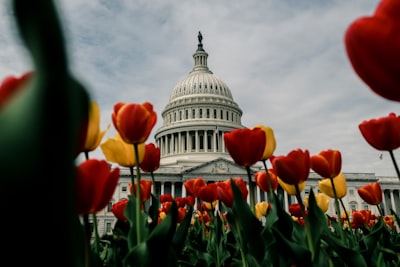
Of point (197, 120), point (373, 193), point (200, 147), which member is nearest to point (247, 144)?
point (373, 193)

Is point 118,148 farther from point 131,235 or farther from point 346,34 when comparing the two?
point 346,34

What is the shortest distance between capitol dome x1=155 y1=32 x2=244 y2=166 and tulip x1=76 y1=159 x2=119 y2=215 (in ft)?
166

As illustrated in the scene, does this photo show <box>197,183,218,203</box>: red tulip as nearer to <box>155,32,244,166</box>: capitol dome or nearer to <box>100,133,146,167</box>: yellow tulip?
<box>100,133,146,167</box>: yellow tulip

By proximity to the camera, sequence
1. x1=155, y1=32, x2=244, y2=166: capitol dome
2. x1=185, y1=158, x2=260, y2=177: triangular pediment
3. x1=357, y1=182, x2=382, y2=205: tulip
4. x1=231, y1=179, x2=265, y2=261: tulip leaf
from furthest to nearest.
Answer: x1=155, y1=32, x2=244, y2=166: capitol dome, x1=185, y1=158, x2=260, y2=177: triangular pediment, x1=357, y1=182, x2=382, y2=205: tulip, x1=231, y1=179, x2=265, y2=261: tulip leaf

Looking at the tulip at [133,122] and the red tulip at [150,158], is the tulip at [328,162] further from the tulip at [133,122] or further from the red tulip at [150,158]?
the tulip at [133,122]

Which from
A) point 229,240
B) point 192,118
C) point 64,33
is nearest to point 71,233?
point 64,33

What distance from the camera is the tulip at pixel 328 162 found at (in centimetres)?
219

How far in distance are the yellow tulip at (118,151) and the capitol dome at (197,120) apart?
49618 millimetres

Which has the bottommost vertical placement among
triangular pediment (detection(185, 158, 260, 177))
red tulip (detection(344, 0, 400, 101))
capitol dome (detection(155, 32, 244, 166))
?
red tulip (detection(344, 0, 400, 101))

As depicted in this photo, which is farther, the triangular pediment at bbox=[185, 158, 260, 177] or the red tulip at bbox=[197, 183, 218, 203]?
the triangular pediment at bbox=[185, 158, 260, 177]

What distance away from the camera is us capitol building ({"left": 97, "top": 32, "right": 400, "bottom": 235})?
47.8 m

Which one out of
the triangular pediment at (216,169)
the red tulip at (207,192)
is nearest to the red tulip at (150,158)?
the red tulip at (207,192)

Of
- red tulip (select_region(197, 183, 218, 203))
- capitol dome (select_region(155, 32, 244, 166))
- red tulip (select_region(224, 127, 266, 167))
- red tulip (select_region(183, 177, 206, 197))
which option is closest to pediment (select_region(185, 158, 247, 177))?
capitol dome (select_region(155, 32, 244, 166))

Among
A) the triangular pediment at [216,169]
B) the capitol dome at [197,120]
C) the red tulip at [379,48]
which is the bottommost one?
the red tulip at [379,48]
